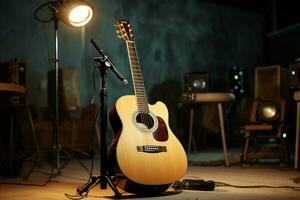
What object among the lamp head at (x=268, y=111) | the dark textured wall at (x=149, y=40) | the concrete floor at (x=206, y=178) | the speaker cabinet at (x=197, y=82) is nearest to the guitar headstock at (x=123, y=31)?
the concrete floor at (x=206, y=178)

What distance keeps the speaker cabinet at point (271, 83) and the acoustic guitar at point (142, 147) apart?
2774 millimetres

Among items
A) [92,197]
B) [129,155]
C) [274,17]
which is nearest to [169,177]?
[129,155]

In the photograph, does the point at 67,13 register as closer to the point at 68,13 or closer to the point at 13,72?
the point at 68,13

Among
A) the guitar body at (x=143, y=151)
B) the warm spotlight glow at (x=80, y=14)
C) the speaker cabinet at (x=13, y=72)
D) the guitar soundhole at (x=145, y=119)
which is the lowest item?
the guitar body at (x=143, y=151)

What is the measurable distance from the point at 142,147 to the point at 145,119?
234mm

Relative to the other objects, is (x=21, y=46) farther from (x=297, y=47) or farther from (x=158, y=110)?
(x=297, y=47)

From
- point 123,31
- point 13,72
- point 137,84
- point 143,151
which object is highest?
point 123,31

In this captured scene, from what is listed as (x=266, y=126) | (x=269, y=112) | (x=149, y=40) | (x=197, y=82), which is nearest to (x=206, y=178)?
(x=266, y=126)

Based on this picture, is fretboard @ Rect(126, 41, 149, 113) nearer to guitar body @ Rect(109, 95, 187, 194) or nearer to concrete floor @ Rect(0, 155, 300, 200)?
guitar body @ Rect(109, 95, 187, 194)

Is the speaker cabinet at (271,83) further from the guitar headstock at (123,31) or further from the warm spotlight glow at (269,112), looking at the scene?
the guitar headstock at (123,31)

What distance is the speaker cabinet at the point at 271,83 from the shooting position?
19.1 feet

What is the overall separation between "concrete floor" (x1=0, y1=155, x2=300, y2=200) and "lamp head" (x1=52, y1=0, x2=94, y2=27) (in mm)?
1424

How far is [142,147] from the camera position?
3.12 meters

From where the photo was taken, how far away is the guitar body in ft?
10.0
